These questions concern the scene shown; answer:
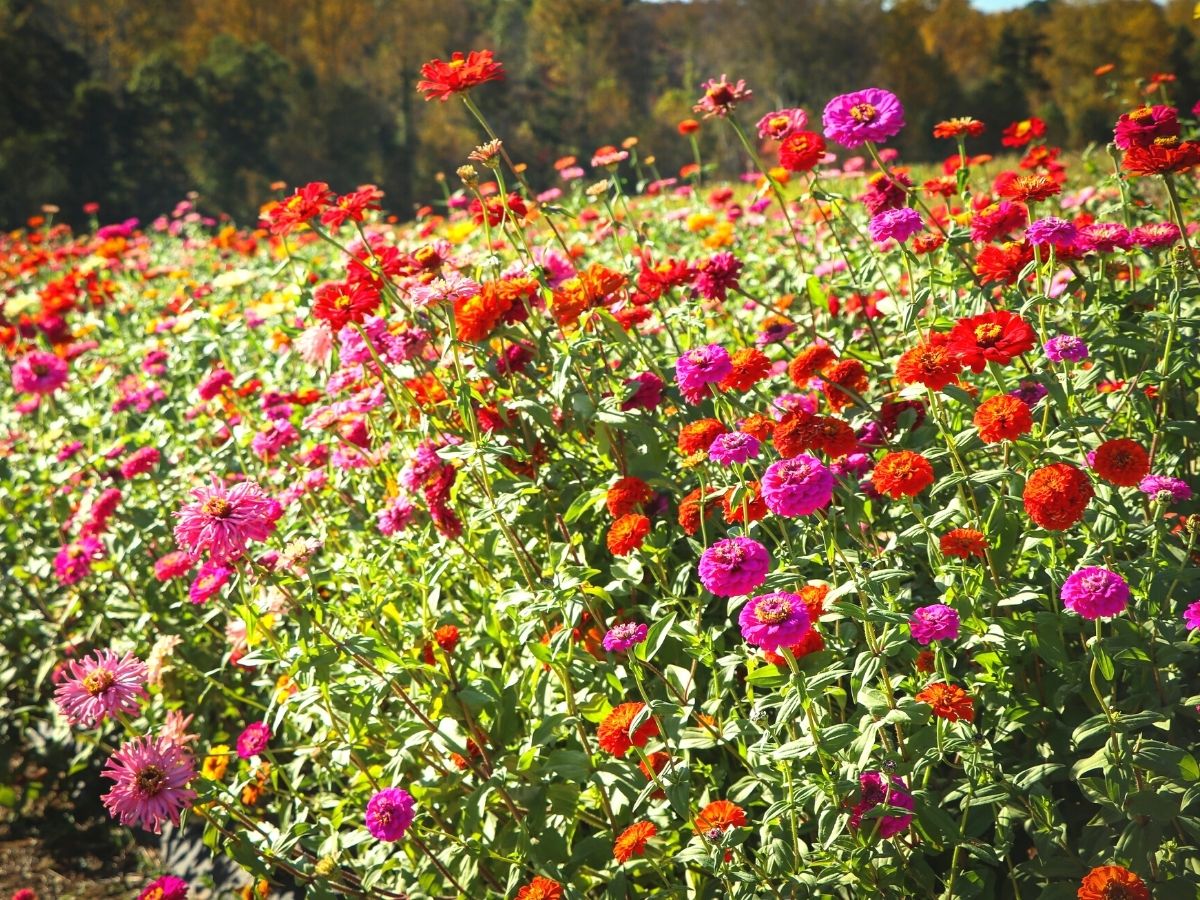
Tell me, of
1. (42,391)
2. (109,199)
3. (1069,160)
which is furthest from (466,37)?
(42,391)

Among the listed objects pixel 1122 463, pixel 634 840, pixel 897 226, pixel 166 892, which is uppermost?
pixel 897 226

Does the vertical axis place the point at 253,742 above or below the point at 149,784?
below

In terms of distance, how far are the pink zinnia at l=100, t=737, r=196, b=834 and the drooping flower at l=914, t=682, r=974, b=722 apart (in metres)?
1.38

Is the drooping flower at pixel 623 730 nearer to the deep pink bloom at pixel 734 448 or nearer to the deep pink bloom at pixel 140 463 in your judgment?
the deep pink bloom at pixel 734 448

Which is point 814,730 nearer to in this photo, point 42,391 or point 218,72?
point 42,391

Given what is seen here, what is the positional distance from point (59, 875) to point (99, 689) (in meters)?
1.73

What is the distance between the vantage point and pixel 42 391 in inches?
149

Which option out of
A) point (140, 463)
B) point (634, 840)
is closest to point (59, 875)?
point (140, 463)

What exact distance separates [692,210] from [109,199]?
Answer: 63.7 feet

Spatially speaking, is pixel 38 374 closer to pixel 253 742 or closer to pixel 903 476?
pixel 253 742

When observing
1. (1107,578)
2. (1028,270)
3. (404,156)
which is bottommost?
(404,156)

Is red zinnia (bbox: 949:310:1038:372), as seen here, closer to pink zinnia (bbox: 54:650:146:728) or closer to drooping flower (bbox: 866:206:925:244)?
drooping flower (bbox: 866:206:925:244)

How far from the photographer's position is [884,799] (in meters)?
1.67

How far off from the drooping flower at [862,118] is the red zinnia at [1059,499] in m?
1.01
